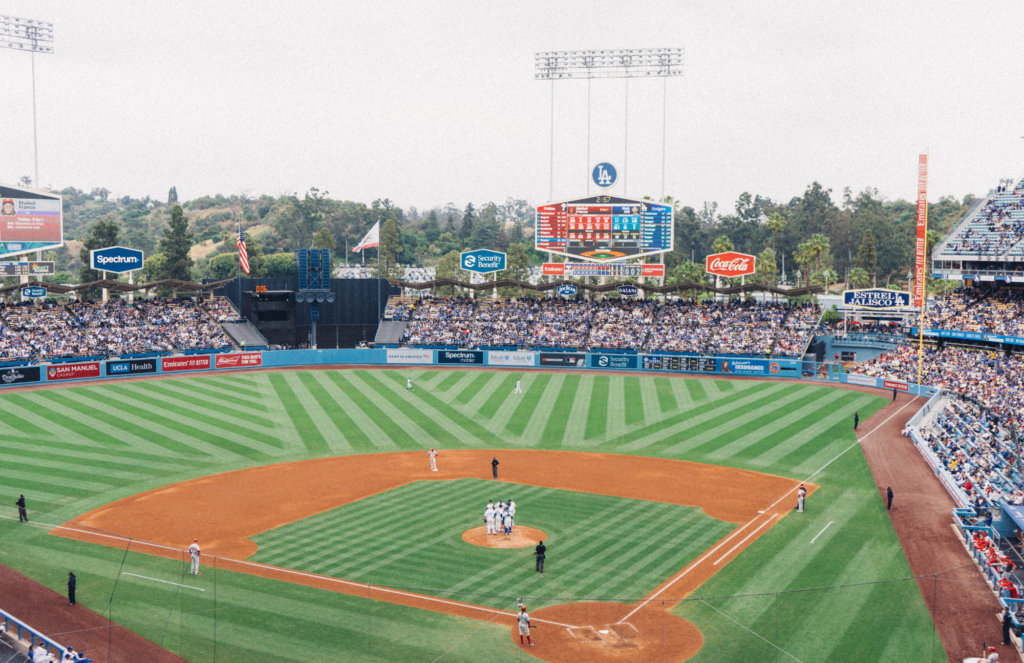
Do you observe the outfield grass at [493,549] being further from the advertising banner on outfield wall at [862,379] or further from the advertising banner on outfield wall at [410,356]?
the advertising banner on outfield wall at [410,356]

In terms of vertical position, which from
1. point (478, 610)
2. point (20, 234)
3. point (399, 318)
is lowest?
point (478, 610)

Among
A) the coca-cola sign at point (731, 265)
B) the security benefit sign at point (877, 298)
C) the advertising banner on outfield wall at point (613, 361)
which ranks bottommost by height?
the advertising banner on outfield wall at point (613, 361)

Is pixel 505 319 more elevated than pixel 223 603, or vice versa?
pixel 505 319

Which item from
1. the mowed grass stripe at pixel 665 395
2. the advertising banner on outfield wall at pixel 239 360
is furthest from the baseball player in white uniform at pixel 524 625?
the advertising banner on outfield wall at pixel 239 360

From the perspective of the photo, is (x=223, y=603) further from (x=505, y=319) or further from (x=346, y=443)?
(x=505, y=319)

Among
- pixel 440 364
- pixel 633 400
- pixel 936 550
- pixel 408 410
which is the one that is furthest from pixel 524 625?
pixel 440 364

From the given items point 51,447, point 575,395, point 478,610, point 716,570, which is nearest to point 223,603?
point 478,610

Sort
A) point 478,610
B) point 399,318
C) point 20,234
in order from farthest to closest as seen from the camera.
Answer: point 399,318, point 20,234, point 478,610
